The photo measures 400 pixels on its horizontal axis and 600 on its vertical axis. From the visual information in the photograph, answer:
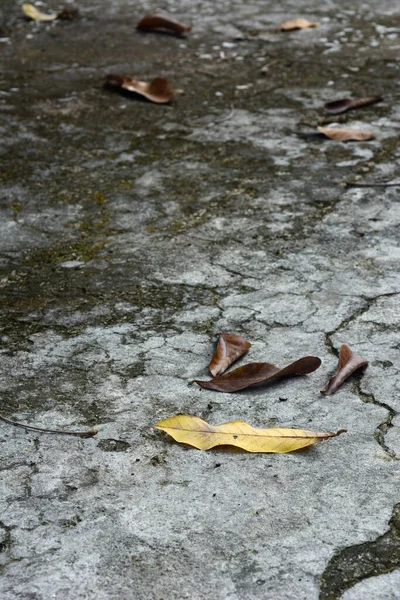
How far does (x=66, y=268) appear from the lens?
2494mm

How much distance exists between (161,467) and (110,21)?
3.66 metres

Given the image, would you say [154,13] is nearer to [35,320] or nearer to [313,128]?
[313,128]

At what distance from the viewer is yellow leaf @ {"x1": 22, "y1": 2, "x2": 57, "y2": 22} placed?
4.84 m

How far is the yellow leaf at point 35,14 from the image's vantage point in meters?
4.84

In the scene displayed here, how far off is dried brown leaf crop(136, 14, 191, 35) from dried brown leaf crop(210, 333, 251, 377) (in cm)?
290

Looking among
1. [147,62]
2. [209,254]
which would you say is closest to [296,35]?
[147,62]

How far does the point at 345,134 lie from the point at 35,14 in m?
2.37

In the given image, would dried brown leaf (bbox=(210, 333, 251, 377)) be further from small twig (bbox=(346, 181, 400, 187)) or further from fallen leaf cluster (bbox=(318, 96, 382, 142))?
fallen leaf cluster (bbox=(318, 96, 382, 142))

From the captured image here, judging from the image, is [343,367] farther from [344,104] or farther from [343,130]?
[344,104]

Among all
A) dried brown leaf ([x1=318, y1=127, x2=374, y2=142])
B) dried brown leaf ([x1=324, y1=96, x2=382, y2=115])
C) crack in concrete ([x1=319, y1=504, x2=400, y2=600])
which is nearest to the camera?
crack in concrete ([x1=319, y1=504, x2=400, y2=600])

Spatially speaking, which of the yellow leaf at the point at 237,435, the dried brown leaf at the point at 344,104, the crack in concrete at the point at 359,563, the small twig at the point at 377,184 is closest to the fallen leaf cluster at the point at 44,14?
the dried brown leaf at the point at 344,104

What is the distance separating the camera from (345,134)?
3.27 m

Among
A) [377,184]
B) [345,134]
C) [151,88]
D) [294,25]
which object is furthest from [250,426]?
[294,25]

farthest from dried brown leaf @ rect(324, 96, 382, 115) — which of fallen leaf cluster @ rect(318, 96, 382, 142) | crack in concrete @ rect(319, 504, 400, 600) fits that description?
crack in concrete @ rect(319, 504, 400, 600)
